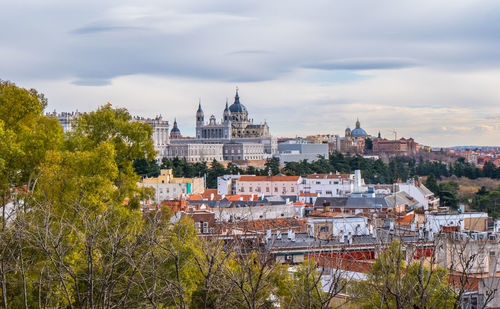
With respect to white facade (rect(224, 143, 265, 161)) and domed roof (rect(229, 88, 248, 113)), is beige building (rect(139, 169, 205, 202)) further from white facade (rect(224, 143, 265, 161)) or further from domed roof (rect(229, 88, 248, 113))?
domed roof (rect(229, 88, 248, 113))

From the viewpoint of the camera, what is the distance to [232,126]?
511 ft

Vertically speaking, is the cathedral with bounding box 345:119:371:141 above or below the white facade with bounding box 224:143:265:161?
above

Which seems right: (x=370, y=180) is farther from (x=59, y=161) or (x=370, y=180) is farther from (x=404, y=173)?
(x=59, y=161)

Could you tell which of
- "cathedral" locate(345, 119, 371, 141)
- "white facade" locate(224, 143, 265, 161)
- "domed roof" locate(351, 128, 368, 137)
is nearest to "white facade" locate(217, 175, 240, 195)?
"white facade" locate(224, 143, 265, 161)

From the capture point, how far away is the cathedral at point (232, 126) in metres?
150

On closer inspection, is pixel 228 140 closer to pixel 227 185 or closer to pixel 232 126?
pixel 232 126

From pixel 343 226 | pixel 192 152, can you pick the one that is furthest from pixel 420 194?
pixel 192 152

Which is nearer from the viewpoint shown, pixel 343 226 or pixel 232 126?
pixel 343 226

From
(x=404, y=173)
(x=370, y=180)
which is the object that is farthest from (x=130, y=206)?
(x=404, y=173)

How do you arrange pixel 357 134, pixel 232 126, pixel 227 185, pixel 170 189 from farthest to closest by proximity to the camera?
pixel 357 134 → pixel 232 126 → pixel 227 185 → pixel 170 189

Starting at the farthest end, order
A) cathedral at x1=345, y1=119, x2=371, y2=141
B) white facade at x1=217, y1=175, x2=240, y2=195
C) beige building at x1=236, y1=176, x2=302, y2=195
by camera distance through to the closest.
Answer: cathedral at x1=345, y1=119, x2=371, y2=141, white facade at x1=217, y1=175, x2=240, y2=195, beige building at x1=236, y1=176, x2=302, y2=195

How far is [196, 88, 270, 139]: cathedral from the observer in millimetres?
149938

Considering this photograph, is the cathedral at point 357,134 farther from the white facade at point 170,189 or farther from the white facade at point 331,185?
the white facade at point 170,189

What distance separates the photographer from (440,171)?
298 feet
